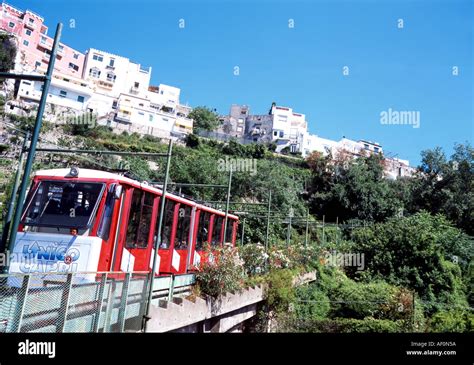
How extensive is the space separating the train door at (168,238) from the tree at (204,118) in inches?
1949

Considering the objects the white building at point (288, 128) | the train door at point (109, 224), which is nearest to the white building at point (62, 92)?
the white building at point (288, 128)

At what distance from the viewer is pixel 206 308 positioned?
29.1ft

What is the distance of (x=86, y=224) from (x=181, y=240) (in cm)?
399

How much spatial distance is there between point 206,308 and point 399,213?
3098 cm

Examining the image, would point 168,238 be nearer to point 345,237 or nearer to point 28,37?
point 345,237

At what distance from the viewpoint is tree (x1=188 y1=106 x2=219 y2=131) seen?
60062mm

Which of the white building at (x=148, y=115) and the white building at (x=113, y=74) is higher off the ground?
the white building at (x=113, y=74)

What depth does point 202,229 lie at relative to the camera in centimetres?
1220

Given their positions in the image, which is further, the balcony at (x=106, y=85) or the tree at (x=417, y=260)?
the balcony at (x=106, y=85)

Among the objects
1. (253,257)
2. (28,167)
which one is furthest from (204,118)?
(28,167)

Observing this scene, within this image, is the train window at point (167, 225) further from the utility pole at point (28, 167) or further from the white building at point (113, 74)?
the white building at point (113, 74)

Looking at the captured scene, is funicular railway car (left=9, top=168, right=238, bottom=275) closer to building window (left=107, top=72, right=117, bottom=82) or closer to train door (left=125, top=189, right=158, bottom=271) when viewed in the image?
train door (left=125, top=189, right=158, bottom=271)

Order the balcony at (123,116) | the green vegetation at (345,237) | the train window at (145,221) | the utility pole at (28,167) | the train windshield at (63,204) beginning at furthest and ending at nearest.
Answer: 1. the balcony at (123,116)
2. the green vegetation at (345,237)
3. the train window at (145,221)
4. the train windshield at (63,204)
5. the utility pole at (28,167)

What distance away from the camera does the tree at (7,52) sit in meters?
37.6
